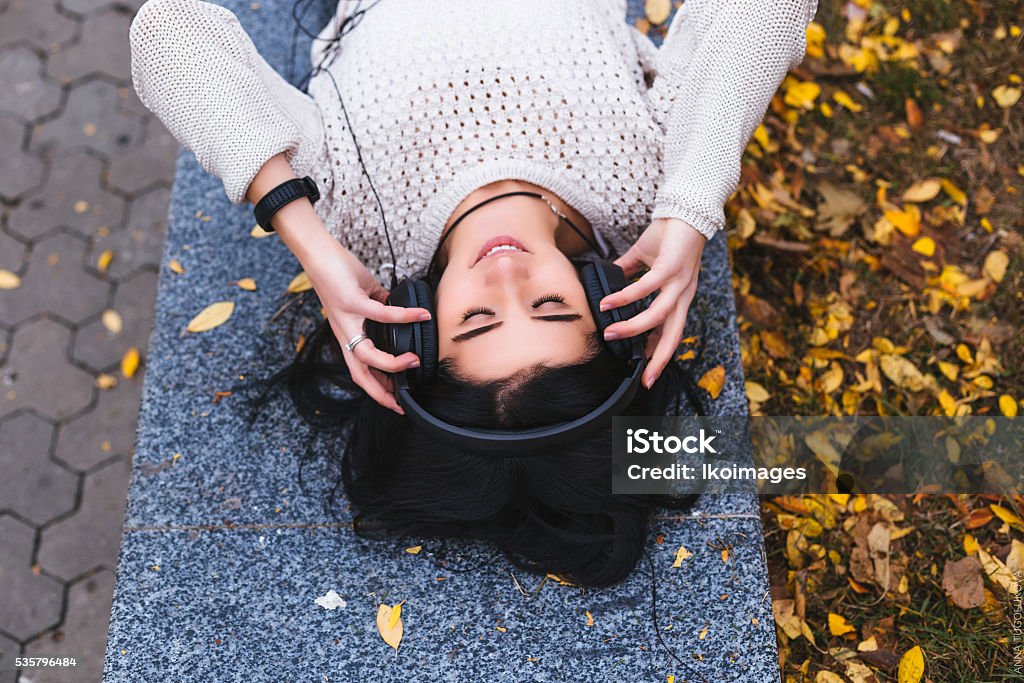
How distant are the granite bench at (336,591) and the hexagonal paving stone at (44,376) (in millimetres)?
1155

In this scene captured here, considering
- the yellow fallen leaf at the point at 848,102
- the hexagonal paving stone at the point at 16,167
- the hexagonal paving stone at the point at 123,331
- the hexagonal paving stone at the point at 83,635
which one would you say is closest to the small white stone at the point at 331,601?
the hexagonal paving stone at the point at 83,635

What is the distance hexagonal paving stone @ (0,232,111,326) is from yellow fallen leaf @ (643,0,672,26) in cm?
311

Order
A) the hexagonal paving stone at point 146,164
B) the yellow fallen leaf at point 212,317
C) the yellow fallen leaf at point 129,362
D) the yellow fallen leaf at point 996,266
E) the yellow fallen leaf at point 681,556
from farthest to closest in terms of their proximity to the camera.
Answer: the hexagonal paving stone at point 146,164, the yellow fallen leaf at point 129,362, the yellow fallen leaf at point 996,266, the yellow fallen leaf at point 212,317, the yellow fallen leaf at point 681,556

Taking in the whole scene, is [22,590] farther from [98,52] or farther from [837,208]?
[837,208]

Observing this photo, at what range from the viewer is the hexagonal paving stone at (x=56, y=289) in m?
4.06

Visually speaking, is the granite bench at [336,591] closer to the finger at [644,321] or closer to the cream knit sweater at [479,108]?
the finger at [644,321]

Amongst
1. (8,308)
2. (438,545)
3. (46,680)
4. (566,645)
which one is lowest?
(46,680)

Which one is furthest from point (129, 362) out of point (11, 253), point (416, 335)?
point (416, 335)

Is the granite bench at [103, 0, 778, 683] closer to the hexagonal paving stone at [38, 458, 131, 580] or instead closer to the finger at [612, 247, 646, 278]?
the finger at [612, 247, 646, 278]

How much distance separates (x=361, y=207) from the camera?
9.38 feet

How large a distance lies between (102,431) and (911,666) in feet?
12.1

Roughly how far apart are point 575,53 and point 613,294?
0.99 meters

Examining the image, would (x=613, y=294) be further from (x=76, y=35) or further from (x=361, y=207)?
(x=76, y=35)

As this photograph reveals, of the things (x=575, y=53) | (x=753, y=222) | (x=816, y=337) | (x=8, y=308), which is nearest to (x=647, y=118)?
(x=575, y=53)
